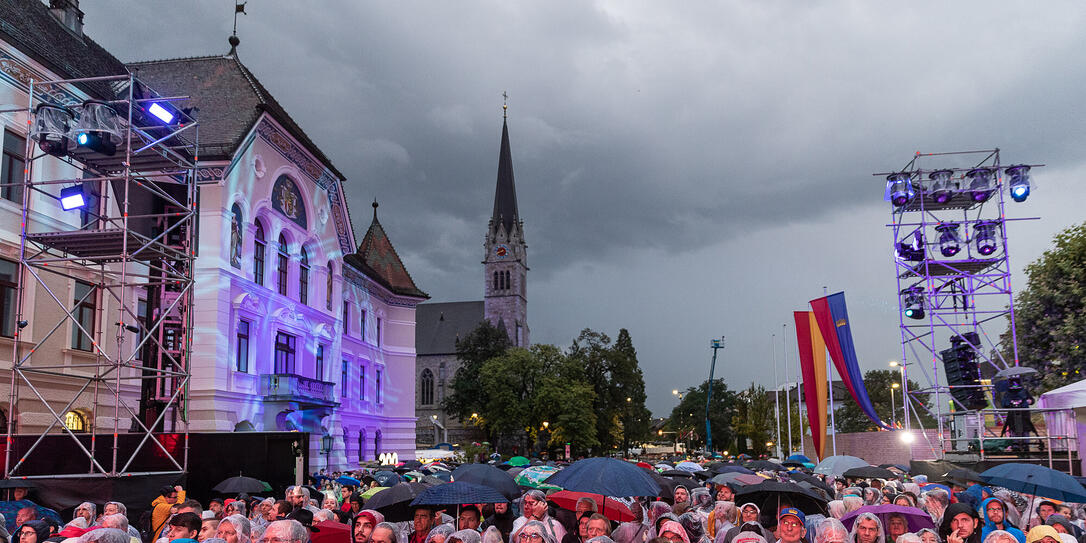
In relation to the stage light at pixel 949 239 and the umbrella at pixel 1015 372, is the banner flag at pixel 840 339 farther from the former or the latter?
the stage light at pixel 949 239

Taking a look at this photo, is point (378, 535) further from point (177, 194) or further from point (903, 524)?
point (177, 194)

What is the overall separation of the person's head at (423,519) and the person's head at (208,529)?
1.97 m

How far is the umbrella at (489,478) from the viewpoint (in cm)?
1226

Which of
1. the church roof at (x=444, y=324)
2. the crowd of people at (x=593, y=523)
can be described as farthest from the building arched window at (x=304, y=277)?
the church roof at (x=444, y=324)

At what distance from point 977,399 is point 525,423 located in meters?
43.6

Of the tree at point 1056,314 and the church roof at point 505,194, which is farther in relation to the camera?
the church roof at point 505,194

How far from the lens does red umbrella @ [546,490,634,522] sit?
10234mm

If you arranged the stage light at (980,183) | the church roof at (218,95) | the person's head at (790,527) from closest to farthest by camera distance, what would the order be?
the person's head at (790,527)
the stage light at (980,183)
the church roof at (218,95)

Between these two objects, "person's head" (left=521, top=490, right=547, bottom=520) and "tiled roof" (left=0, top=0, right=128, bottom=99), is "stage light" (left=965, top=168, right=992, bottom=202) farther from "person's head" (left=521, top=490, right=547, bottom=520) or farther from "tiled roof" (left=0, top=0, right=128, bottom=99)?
"tiled roof" (left=0, top=0, right=128, bottom=99)

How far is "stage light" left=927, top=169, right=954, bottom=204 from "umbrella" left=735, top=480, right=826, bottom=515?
2025 centimetres

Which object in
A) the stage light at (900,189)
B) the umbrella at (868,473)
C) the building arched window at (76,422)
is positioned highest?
the stage light at (900,189)

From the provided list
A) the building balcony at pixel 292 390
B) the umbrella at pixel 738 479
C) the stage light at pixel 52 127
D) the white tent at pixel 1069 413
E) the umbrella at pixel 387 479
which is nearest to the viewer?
the umbrella at pixel 738 479

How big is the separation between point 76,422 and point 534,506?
1741 centimetres

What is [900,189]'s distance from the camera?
28672 mm
